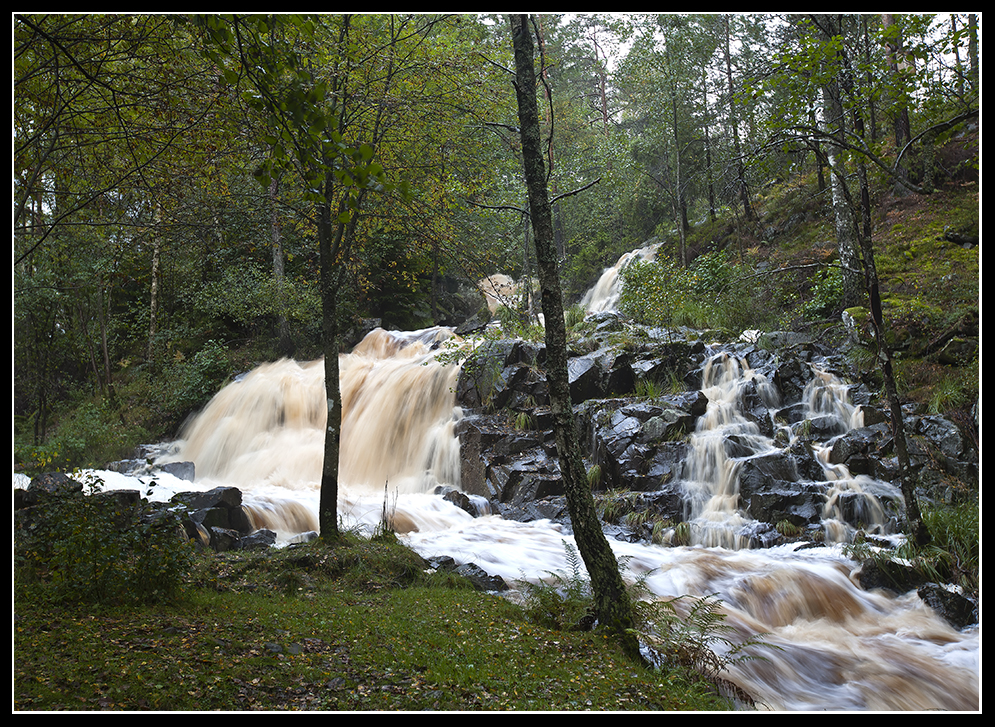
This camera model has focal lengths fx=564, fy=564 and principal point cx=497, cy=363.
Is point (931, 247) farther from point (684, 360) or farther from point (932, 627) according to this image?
point (932, 627)

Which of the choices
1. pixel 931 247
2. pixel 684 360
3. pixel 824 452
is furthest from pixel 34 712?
pixel 931 247

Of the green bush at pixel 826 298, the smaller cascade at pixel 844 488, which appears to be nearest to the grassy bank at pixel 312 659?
the smaller cascade at pixel 844 488

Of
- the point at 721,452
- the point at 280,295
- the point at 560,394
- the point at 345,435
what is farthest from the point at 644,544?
the point at 280,295

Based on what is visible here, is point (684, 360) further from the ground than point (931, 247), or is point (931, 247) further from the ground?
point (931, 247)

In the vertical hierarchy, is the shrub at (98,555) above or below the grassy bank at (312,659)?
above

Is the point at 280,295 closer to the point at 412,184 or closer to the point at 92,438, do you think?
the point at 92,438

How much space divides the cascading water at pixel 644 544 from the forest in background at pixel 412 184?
2.48 m

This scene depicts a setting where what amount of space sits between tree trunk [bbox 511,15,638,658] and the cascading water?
145 centimetres

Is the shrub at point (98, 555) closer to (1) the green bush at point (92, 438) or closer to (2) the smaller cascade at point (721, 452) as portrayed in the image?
(2) the smaller cascade at point (721, 452)

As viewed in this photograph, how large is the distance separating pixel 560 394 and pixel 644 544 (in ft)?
16.8

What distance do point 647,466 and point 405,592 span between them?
5719mm

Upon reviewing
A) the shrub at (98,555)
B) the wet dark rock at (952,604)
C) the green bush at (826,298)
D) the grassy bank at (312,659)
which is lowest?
the wet dark rock at (952,604)

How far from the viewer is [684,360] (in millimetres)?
12836

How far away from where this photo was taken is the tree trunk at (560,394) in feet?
17.5
